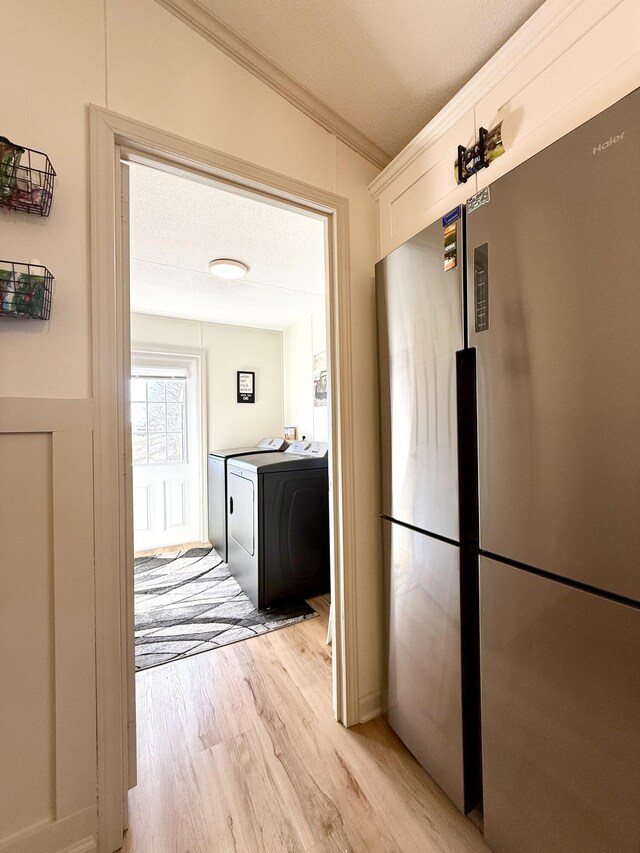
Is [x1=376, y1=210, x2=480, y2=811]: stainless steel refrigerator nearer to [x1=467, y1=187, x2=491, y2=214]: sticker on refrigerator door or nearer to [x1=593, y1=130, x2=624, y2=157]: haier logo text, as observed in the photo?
[x1=467, y1=187, x2=491, y2=214]: sticker on refrigerator door

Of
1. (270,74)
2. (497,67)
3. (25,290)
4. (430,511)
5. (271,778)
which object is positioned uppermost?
(270,74)

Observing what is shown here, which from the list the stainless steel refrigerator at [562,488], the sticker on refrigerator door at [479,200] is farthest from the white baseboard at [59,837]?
the sticker on refrigerator door at [479,200]

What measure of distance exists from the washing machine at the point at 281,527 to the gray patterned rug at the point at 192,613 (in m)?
0.12

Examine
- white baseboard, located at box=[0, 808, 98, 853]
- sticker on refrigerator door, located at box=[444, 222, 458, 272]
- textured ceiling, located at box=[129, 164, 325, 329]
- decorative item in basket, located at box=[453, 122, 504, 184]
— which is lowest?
white baseboard, located at box=[0, 808, 98, 853]

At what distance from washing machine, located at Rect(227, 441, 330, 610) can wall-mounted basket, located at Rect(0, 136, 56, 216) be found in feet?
5.40

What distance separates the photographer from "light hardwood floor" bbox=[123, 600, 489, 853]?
1.02 metres

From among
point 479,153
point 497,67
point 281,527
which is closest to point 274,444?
point 281,527

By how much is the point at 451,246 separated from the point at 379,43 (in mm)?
769

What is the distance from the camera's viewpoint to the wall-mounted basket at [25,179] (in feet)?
2.74

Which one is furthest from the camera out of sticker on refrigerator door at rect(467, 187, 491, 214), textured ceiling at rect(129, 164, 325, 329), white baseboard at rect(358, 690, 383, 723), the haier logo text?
textured ceiling at rect(129, 164, 325, 329)

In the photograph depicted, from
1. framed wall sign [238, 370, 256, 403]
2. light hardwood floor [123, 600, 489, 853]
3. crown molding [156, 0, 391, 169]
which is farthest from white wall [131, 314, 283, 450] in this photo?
crown molding [156, 0, 391, 169]

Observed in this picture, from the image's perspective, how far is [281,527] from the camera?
2330 mm

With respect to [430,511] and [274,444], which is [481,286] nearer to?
[430,511]

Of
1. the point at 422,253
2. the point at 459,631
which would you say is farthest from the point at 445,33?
the point at 459,631
